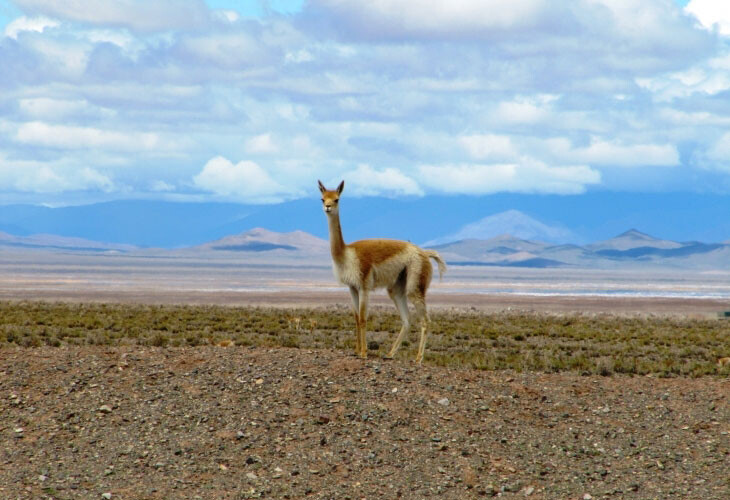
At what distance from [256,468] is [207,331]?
55.5 feet

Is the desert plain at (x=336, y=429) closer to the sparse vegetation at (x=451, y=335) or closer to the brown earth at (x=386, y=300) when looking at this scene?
the sparse vegetation at (x=451, y=335)

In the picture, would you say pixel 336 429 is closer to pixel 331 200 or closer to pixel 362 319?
pixel 362 319

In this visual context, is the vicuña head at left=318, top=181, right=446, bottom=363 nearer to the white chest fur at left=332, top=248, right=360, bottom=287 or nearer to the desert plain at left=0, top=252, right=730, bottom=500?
the white chest fur at left=332, top=248, right=360, bottom=287

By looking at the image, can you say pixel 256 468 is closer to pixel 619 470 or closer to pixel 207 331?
pixel 619 470

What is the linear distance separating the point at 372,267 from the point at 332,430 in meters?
3.83

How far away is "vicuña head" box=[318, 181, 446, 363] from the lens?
609 inches

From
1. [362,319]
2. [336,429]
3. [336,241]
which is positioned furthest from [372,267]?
[336,429]

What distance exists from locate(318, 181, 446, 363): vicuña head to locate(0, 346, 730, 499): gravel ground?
1238 millimetres

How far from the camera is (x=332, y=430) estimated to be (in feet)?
41.0

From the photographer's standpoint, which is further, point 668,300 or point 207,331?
point 668,300

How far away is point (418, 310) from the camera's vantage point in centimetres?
1647

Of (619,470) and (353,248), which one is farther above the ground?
(353,248)

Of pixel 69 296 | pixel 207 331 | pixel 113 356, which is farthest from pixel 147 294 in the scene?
pixel 113 356

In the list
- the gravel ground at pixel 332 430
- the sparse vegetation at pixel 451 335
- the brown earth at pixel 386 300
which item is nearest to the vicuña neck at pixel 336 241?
the gravel ground at pixel 332 430
